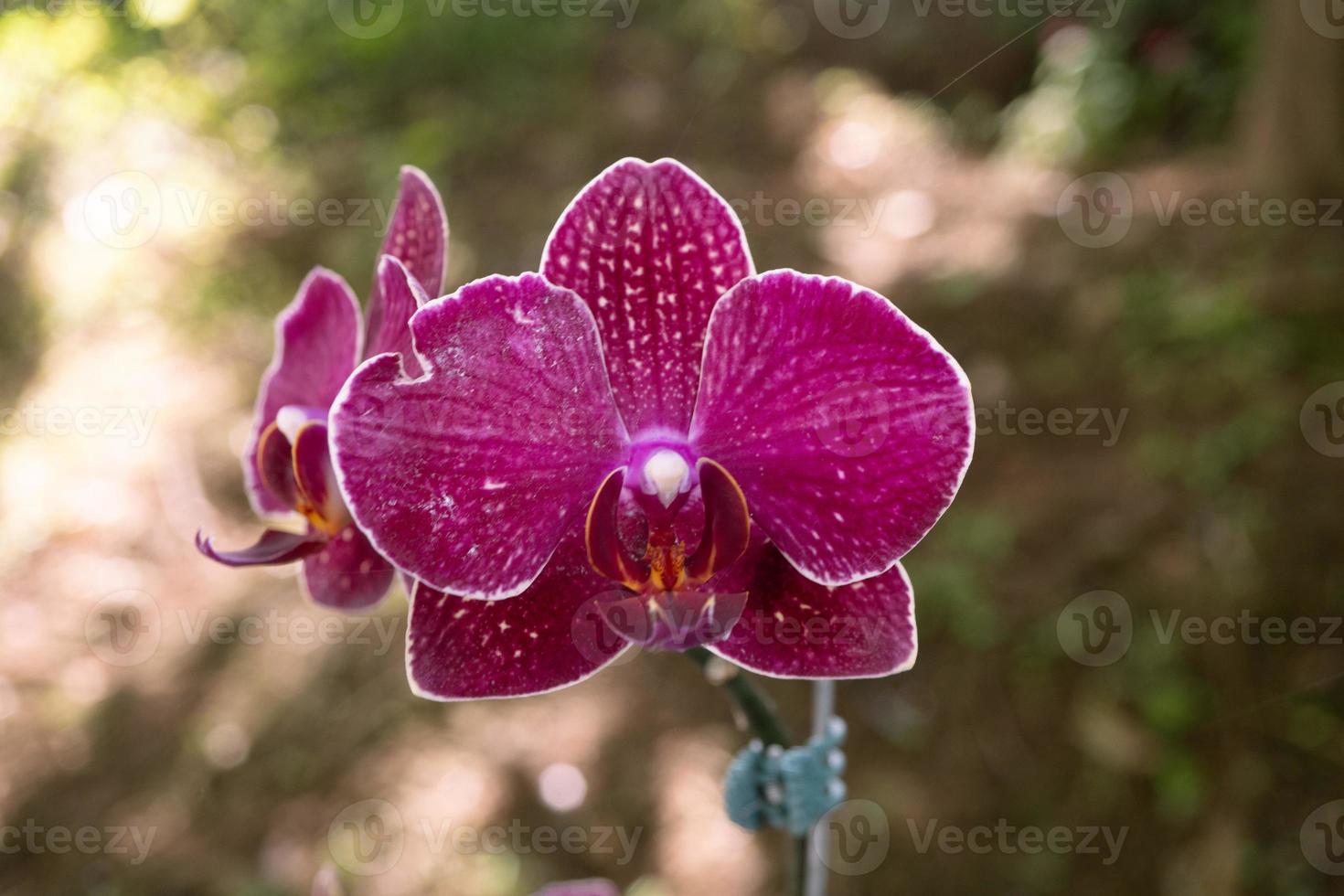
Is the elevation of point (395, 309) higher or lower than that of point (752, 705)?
higher

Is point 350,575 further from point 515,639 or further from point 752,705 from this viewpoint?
point 752,705

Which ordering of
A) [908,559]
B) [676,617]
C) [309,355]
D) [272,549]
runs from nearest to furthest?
[676,617] → [272,549] → [309,355] → [908,559]

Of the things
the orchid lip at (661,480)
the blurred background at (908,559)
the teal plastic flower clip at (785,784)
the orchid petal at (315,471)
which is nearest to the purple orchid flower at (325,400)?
the orchid petal at (315,471)

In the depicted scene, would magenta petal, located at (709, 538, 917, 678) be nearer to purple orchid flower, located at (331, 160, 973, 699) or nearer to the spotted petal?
purple orchid flower, located at (331, 160, 973, 699)

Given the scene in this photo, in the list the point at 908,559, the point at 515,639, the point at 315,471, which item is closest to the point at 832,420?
the point at 515,639

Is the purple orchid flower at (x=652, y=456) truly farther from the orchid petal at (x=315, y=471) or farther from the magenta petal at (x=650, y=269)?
the orchid petal at (x=315, y=471)

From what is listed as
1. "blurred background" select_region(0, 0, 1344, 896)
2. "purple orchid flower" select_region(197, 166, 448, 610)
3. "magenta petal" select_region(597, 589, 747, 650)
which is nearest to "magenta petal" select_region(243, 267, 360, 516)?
"purple orchid flower" select_region(197, 166, 448, 610)
